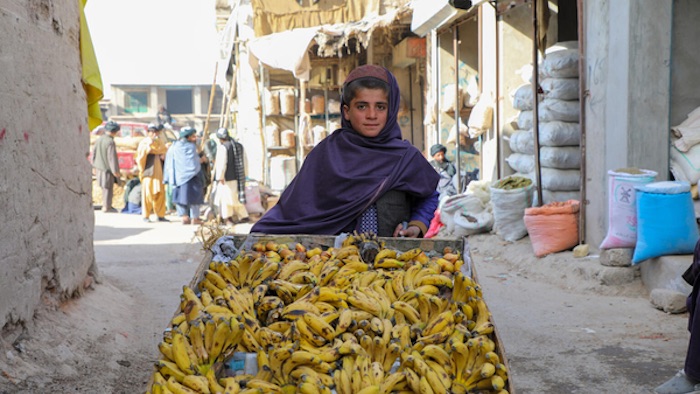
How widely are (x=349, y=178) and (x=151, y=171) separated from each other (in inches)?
437

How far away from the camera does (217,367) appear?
2221mm

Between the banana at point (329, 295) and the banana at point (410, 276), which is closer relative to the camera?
the banana at point (329, 295)

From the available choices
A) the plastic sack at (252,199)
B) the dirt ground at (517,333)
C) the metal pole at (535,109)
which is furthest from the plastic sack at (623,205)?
the plastic sack at (252,199)

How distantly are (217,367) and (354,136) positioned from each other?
1769 mm

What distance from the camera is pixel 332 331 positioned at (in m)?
2.30

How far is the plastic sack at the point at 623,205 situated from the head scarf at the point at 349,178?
311cm

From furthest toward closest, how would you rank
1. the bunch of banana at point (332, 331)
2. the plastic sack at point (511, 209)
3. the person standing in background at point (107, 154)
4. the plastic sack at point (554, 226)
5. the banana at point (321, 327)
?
the person standing in background at point (107, 154), the plastic sack at point (511, 209), the plastic sack at point (554, 226), the banana at point (321, 327), the bunch of banana at point (332, 331)

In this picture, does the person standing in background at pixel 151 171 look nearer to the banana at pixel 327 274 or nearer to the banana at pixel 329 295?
the banana at pixel 327 274

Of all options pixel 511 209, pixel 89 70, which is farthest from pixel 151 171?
pixel 89 70

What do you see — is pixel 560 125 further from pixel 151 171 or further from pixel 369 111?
pixel 151 171

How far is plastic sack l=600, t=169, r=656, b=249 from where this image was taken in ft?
20.5

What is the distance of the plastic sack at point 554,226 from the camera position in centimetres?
762

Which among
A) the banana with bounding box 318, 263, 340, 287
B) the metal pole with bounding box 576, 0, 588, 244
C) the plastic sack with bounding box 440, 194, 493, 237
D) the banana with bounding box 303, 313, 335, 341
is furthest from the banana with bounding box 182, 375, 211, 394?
the plastic sack with bounding box 440, 194, 493, 237

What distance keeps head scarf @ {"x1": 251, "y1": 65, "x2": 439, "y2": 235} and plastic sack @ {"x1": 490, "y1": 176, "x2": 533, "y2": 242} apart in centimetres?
492
